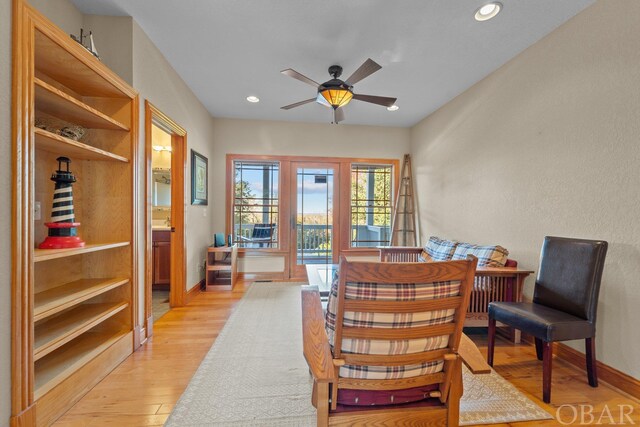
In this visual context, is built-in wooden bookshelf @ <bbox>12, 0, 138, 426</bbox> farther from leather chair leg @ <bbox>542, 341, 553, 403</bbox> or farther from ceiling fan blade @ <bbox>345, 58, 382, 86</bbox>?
leather chair leg @ <bbox>542, 341, 553, 403</bbox>

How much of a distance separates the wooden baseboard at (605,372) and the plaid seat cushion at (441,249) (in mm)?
1200

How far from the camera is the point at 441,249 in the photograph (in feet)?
10.8

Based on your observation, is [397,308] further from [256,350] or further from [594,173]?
[594,173]

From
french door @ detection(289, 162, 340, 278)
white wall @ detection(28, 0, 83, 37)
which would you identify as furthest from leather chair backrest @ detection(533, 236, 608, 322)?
white wall @ detection(28, 0, 83, 37)

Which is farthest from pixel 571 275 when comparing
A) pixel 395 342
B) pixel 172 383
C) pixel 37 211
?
pixel 37 211

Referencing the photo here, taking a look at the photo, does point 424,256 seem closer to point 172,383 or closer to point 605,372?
point 605,372

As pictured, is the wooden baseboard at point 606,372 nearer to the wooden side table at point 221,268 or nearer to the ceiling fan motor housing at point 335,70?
the ceiling fan motor housing at point 335,70

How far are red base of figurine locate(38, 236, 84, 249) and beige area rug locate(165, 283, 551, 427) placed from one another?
1.18 m

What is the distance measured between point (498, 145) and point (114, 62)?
368 centimetres

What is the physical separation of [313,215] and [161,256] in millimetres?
2408

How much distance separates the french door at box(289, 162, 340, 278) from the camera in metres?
4.74

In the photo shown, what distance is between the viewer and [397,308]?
897mm

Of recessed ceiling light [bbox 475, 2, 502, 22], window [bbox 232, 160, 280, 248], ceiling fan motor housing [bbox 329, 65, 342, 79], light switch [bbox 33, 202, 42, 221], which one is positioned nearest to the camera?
light switch [bbox 33, 202, 42, 221]

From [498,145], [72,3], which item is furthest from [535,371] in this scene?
[72,3]
